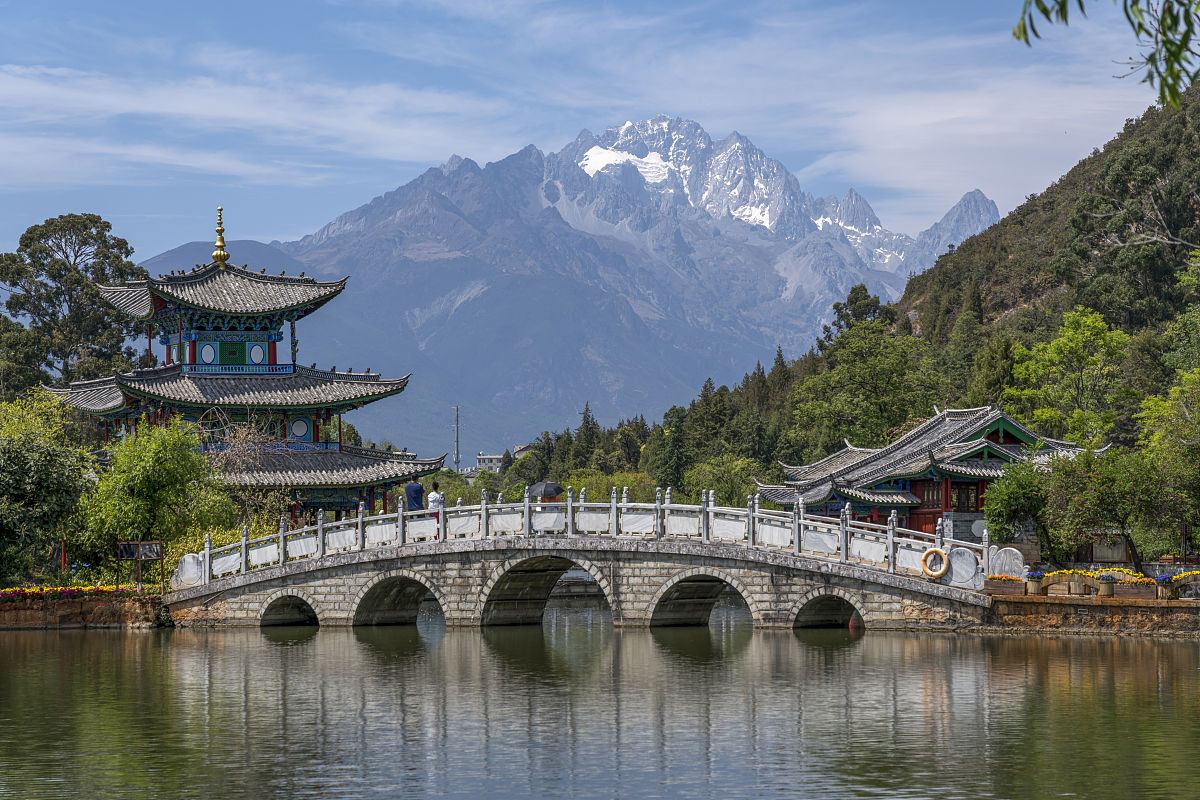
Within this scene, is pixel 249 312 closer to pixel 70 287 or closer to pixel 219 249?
pixel 219 249

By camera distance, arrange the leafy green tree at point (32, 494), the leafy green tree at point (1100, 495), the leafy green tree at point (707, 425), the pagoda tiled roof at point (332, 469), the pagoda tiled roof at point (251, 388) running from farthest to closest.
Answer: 1. the leafy green tree at point (707, 425)
2. the pagoda tiled roof at point (251, 388)
3. the pagoda tiled roof at point (332, 469)
4. the leafy green tree at point (1100, 495)
5. the leafy green tree at point (32, 494)

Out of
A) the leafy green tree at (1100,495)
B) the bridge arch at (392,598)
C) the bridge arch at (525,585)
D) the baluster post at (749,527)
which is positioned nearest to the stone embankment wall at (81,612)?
the bridge arch at (392,598)

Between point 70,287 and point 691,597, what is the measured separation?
6032 centimetres

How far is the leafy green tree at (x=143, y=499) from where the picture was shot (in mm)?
40625

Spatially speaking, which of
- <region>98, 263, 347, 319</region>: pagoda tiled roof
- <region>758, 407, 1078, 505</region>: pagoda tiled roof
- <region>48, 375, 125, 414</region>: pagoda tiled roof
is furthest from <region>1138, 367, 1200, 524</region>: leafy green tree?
<region>48, 375, 125, 414</region>: pagoda tiled roof

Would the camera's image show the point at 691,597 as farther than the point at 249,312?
No

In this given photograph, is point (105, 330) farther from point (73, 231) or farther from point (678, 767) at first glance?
point (678, 767)

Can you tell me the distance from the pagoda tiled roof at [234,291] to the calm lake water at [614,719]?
21342 millimetres

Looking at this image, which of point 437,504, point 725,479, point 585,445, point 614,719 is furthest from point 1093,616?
point 585,445

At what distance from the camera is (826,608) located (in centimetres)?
3531

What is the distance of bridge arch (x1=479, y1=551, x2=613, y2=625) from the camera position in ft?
119

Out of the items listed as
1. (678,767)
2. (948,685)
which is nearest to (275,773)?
(678,767)

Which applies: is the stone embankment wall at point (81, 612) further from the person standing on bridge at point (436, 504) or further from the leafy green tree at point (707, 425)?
the leafy green tree at point (707, 425)

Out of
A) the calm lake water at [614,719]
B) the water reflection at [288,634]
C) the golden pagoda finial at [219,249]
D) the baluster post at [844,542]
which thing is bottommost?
the calm lake water at [614,719]
